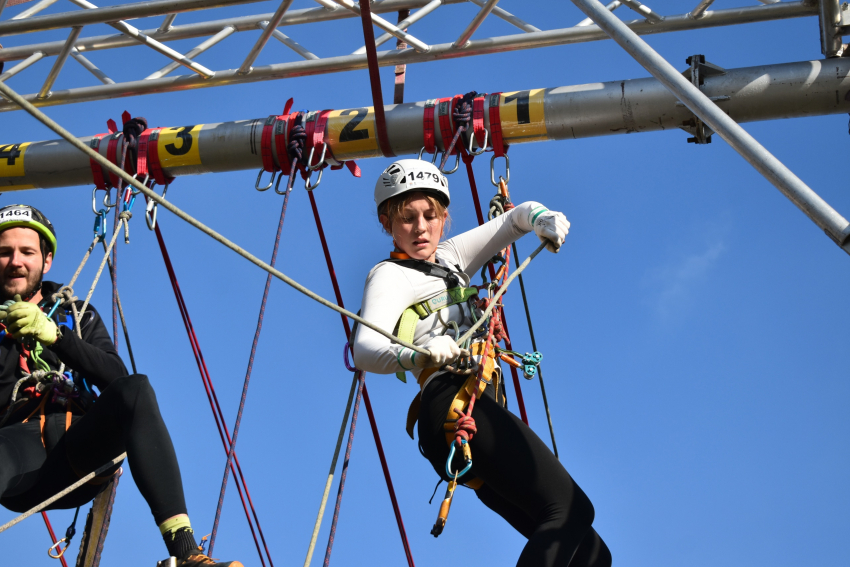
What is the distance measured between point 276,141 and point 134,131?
0.84 m

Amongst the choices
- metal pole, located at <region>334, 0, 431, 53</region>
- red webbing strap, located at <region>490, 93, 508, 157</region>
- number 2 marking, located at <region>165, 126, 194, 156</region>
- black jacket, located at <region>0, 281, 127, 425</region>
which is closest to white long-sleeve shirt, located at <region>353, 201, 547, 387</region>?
black jacket, located at <region>0, 281, 127, 425</region>

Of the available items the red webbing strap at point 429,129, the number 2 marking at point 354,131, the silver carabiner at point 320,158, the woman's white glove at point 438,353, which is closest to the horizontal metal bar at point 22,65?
the silver carabiner at point 320,158

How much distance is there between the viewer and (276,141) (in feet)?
17.2

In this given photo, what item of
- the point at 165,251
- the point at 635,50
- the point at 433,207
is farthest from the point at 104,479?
the point at 635,50

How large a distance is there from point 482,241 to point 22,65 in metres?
3.11

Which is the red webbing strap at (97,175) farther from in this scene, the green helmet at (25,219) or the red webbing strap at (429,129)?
the red webbing strap at (429,129)

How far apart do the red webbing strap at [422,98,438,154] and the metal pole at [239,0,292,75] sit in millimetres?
810

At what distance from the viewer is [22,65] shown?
18.3 ft

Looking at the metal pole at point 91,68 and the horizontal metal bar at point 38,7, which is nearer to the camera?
the horizontal metal bar at point 38,7

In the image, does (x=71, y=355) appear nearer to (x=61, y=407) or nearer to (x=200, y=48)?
(x=61, y=407)

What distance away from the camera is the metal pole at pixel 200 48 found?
5.47 m

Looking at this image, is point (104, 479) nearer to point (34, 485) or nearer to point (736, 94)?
point (34, 485)

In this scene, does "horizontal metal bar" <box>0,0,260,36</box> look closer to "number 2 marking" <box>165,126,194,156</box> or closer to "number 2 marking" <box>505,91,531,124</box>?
"number 2 marking" <box>165,126,194,156</box>

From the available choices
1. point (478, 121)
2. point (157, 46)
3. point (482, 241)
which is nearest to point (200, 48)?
point (157, 46)
